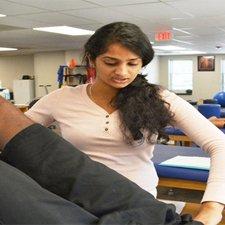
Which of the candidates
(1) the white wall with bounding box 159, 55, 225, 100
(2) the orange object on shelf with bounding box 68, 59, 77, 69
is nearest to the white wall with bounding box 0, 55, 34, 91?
(2) the orange object on shelf with bounding box 68, 59, 77, 69

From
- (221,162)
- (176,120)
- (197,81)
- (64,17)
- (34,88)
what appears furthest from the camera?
(197,81)

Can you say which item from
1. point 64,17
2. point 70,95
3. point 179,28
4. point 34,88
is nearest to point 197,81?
point 34,88

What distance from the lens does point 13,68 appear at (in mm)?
13570

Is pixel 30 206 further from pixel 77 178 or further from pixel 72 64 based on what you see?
pixel 72 64

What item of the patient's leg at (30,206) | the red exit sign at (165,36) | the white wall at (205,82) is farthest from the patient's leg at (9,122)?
the white wall at (205,82)

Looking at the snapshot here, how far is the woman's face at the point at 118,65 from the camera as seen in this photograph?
1139 millimetres

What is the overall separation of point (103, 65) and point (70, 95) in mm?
181

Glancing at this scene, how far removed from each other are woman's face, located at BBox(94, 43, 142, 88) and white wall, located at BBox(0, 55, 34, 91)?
1222 cm

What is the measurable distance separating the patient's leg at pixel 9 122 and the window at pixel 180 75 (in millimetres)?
12982

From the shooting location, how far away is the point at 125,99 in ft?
4.01

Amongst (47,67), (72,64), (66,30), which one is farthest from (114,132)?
(47,67)

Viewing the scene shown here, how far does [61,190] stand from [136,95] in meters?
0.53

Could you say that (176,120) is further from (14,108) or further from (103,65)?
(14,108)

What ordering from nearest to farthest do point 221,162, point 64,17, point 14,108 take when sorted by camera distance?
point 14,108
point 221,162
point 64,17
